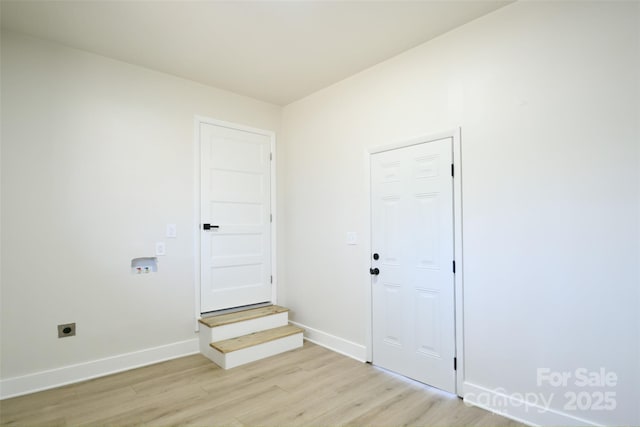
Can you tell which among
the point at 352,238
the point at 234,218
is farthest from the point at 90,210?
the point at 352,238

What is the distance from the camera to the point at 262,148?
13.4 feet

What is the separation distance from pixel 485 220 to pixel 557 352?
944mm

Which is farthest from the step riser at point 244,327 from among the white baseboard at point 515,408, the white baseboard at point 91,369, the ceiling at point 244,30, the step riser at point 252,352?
the ceiling at point 244,30

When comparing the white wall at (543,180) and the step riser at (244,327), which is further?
the step riser at (244,327)

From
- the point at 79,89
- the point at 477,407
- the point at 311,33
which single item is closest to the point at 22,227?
the point at 79,89

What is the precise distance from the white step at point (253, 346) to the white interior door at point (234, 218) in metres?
0.50

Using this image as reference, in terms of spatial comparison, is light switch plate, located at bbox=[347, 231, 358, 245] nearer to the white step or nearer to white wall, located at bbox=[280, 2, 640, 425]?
white wall, located at bbox=[280, 2, 640, 425]

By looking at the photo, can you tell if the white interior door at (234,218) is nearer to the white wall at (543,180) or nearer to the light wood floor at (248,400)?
the light wood floor at (248,400)

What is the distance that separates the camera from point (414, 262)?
2.82 m

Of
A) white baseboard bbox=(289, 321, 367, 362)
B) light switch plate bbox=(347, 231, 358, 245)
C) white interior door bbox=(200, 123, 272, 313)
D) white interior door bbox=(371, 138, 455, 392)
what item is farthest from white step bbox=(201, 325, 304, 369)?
light switch plate bbox=(347, 231, 358, 245)

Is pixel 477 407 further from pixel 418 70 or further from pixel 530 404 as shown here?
pixel 418 70

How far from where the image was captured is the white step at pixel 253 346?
306 cm

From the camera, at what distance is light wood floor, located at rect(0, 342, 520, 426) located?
220 centimetres

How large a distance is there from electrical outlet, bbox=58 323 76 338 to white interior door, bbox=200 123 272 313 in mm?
1120
